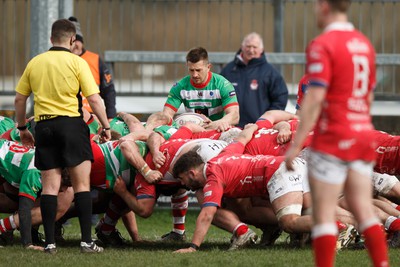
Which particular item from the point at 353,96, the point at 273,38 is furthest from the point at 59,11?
the point at 353,96

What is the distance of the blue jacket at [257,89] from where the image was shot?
13.1 meters

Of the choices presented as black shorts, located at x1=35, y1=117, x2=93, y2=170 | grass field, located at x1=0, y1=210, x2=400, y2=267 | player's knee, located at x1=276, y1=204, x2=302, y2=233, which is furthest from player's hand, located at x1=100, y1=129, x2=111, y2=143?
player's knee, located at x1=276, y1=204, x2=302, y2=233

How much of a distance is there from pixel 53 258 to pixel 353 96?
3132mm

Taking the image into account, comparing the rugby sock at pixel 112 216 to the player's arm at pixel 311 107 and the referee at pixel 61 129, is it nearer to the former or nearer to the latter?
the referee at pixel 61 129

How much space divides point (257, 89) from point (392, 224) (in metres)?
3.89

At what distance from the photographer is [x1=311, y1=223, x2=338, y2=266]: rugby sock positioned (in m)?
6.76

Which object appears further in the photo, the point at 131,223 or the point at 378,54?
the point at 378,54

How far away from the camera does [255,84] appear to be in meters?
13.2

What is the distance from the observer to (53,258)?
8.84 meters

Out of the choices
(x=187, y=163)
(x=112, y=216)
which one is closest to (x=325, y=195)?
(x=187, y=163)

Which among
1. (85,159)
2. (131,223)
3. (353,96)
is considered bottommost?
(131,223)

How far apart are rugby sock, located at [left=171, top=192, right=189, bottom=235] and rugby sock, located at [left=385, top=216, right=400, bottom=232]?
82.2 inches

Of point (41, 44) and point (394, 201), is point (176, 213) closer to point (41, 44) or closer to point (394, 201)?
point (394, 201)

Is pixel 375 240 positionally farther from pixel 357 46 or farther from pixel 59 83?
pixel 59 83
